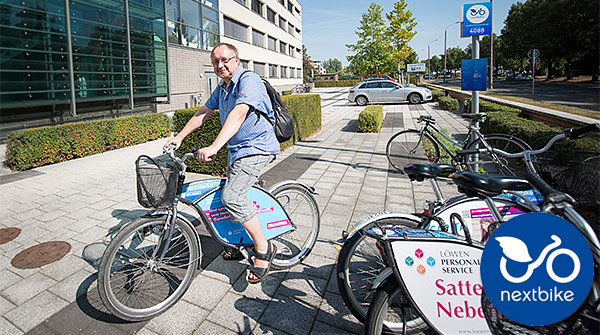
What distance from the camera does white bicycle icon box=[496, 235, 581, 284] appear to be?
4.64 ft

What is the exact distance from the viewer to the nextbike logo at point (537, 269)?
4.62 ft

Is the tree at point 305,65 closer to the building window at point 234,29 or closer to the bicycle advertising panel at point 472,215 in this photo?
the building window at point 234,29

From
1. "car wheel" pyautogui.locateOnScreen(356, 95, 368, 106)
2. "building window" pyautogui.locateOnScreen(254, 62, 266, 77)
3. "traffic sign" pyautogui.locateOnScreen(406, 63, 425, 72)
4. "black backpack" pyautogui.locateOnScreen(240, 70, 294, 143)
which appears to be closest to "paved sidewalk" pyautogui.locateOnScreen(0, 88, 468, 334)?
"black backpack" pyautogui.locateOnScreen(240, 70, 294, 143)

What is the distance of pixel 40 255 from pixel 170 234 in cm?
214

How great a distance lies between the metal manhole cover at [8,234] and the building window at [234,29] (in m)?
25.0

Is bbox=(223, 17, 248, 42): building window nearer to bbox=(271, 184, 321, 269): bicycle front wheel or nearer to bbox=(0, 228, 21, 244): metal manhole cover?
bbox=(0, 228, 21, 244): metal manhole cover

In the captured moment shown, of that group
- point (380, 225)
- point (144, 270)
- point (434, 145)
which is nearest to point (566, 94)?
point (434, 145)

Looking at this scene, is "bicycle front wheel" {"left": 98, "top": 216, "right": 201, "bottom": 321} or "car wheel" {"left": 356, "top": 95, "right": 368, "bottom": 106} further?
"car wheel" {"left": 356, "top": 95, "right": 368, "bottom": 106}

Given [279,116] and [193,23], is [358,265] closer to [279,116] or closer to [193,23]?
[279,116]

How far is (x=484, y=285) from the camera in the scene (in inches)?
60.4

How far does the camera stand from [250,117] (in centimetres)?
280

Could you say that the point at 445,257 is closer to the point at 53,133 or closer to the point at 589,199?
the point at 589,199

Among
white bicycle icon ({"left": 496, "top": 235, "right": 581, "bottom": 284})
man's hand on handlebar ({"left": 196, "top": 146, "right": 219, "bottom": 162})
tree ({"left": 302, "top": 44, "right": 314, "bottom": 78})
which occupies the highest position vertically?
tree ({"left": 302, "top": 44, "right": 314, "bottom": 78})

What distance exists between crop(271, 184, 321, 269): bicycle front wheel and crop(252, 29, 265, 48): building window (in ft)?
107
